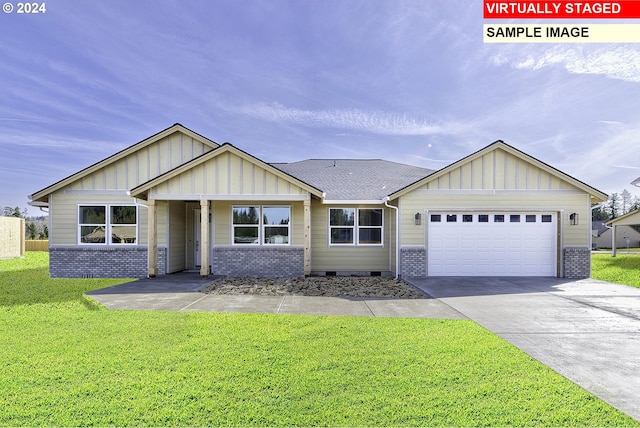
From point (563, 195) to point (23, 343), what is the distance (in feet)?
50.0

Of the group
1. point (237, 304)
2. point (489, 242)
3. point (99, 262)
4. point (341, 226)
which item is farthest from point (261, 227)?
point (489, 242)

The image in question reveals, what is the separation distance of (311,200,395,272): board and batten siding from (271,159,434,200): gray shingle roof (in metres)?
0.68

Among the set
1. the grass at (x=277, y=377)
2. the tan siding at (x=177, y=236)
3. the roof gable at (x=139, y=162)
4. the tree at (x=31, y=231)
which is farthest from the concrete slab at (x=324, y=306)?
the tree at (x=31, y=231)

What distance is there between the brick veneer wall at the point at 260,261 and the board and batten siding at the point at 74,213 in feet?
8.11

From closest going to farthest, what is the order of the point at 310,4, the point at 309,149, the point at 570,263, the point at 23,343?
the point at 23,343 → the point at 310,4 → the point at 570,263 → the point at 309,149

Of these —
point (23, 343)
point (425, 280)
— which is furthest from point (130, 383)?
point (425, 280)

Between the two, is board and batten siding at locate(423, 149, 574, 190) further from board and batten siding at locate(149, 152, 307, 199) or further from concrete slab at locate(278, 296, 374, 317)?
concrete slab at locate(278, 296, 374, 317)

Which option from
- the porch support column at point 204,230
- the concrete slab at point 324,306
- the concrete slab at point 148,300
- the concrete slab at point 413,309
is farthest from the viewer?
the porch support column at point 204,230

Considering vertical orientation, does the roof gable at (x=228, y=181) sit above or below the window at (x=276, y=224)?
above

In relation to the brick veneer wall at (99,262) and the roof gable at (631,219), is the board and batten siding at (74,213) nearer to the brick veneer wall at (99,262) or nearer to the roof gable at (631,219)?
the brick veneer wall at (99,262)

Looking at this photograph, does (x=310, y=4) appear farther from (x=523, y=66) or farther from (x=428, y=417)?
(x=428, y=417)

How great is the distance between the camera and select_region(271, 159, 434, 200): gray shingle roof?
515 inches

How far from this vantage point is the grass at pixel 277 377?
2.81 m

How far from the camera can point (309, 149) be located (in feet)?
68.2
